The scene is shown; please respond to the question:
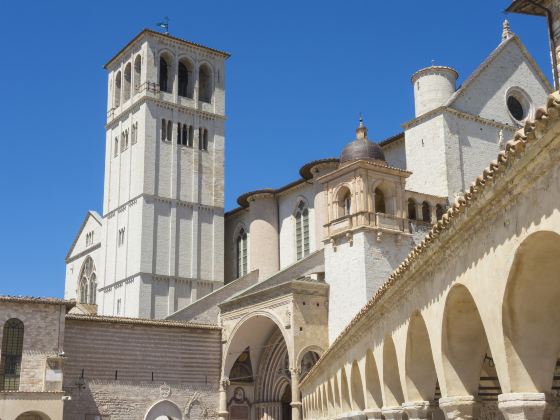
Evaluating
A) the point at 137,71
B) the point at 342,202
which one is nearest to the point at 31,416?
the point at 342,202

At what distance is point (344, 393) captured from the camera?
2164cm

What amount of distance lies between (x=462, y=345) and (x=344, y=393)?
1141 cm

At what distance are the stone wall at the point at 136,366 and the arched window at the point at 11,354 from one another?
2.66m

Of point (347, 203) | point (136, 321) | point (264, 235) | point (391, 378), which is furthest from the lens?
point (264, 235)

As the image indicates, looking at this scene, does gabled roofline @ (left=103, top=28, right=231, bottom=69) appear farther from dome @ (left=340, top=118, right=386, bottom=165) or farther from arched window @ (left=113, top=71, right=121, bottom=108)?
dome @ (left=340, top=118, right=386, bottom=165)

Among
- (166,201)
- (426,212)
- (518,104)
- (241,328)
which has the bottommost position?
(241,328)

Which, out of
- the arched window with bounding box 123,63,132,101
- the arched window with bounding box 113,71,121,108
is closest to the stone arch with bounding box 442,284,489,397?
the arched window with bounding box 123,63,132,101

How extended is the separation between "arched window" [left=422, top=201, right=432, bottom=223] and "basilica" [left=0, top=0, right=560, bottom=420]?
0.06 m

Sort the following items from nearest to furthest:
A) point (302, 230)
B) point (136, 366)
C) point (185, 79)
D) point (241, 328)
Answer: point (136, 366), point (241, 328), point (302, 230), point (185, 79)

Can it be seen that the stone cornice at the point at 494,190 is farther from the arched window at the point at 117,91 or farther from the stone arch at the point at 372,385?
the arched window at the point at 117,91

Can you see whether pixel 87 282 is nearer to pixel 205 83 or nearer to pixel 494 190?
pixel 205 83

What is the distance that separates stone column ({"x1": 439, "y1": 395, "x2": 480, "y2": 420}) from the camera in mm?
10383

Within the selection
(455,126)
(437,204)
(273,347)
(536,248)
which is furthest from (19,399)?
(536,248)

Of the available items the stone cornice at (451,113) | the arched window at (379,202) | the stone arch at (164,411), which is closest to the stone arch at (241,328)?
the stone arch at (164,411)
